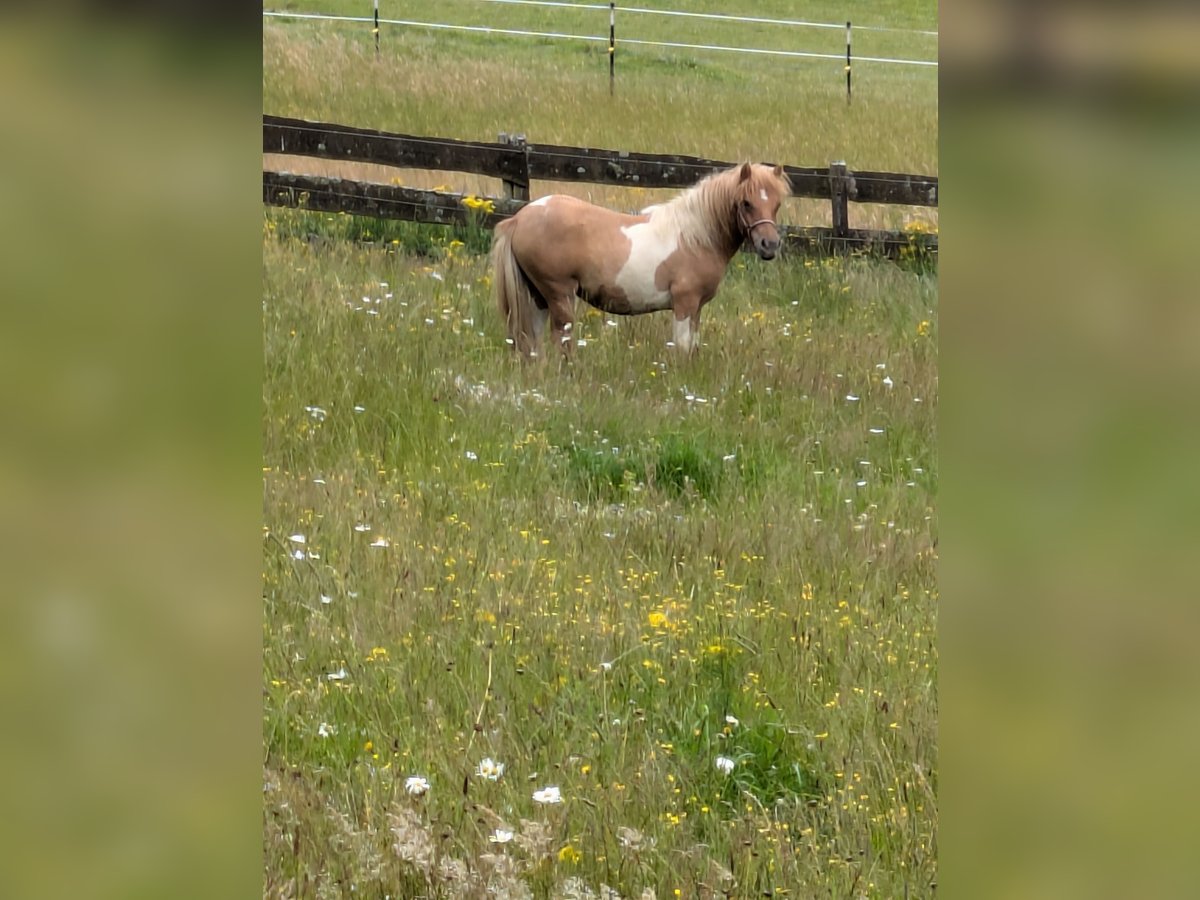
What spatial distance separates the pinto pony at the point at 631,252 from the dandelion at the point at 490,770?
3.67 ft

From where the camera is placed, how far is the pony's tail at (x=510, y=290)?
2.75 m

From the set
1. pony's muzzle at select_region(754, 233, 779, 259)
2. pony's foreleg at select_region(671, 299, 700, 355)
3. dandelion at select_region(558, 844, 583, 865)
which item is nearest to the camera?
dandelion at select_region(558, 844, 583, 865)

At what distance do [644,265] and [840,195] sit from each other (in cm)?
84

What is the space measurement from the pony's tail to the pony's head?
23.0 inches

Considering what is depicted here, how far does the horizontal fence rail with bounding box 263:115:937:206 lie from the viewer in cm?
231

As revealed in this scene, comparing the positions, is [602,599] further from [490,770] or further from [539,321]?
[539,321]

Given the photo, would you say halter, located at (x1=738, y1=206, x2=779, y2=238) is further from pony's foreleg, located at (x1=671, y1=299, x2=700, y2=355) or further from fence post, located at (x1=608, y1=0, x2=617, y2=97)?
fence post, located at (x1=608, y1=0, x2=617, y2=97)

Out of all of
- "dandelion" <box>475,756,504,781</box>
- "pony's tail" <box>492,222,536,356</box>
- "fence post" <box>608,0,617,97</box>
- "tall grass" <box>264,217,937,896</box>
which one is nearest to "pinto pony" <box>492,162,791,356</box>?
"pony's tail" <box>492,222,536,356</box>

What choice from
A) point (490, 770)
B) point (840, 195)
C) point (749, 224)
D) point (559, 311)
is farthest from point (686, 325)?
point (490, 770)

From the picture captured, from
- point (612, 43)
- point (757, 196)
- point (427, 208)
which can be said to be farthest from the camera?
point (427, 208)
